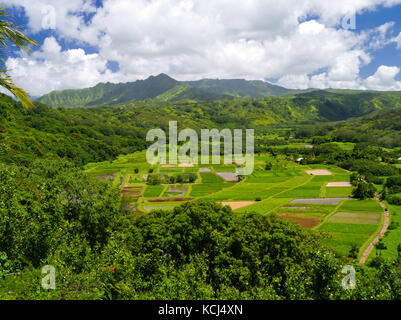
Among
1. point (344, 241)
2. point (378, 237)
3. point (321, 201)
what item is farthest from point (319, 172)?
point (344, 241)

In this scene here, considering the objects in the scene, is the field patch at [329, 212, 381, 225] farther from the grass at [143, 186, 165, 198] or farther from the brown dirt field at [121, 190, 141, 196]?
the brown dirt field at [121, 190, 141, 196]

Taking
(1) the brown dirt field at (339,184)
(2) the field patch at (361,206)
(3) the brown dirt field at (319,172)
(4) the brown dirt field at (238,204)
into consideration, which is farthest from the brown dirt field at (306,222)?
(3) the brown dirt field at (319,172)

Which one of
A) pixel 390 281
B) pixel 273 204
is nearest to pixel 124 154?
pixel 273 204

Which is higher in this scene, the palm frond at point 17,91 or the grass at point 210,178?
the palm frond at point 17,91

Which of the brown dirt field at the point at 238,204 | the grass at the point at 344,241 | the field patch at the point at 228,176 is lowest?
the grass at the point at 344,241

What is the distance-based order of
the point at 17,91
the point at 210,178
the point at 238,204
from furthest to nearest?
the point at 210,178 < the point at 238,204 < the point at 17,91

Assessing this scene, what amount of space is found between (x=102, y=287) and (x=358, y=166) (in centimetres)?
12575

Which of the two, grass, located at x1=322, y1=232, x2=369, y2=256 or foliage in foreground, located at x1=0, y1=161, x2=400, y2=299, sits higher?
foliage in foreground, located at x1=0, y1=161, x2=400, y2=299

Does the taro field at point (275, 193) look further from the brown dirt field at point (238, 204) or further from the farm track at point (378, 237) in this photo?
the farm track at point (378, 237)

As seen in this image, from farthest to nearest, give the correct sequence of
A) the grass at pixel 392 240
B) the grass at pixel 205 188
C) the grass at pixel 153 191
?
the grass at pixel 205 188, the grass at pixel 153 191, the grass at pixel 392 240

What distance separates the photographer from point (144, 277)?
754 inches

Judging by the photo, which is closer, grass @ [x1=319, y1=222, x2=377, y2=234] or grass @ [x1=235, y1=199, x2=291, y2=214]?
A: grass @ [x1=319, y1=222, x2=377, y2=234]

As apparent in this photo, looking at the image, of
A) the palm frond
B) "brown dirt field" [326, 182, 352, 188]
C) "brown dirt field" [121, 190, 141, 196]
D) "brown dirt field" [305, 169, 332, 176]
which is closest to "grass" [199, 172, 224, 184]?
"brown dirt field" [121, 190, 141, 196]

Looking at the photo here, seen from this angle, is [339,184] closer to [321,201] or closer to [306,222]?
[321,201]
